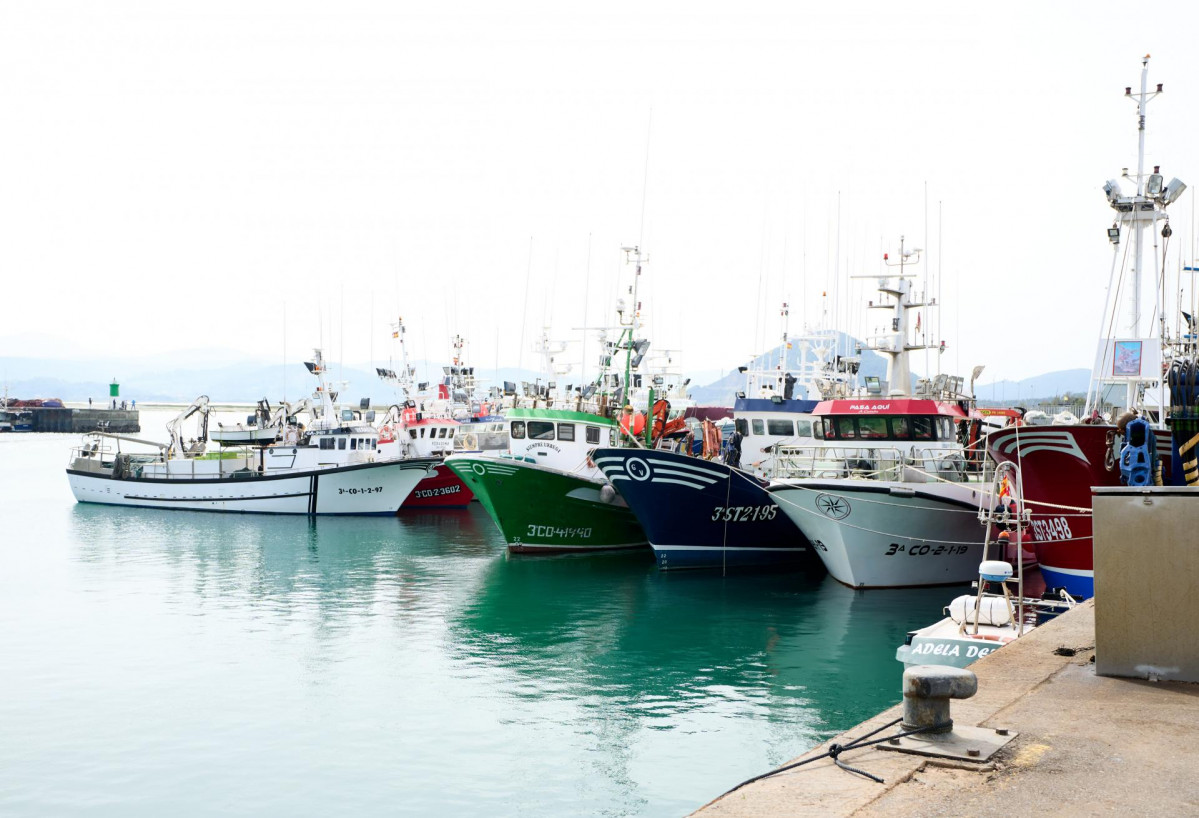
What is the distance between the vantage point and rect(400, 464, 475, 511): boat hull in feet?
136

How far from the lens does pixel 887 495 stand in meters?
19.5

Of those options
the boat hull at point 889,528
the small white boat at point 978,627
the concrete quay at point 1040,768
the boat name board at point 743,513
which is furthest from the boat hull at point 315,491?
the concrete quay at point 1040,768

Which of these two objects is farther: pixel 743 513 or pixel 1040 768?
pixel 743 513

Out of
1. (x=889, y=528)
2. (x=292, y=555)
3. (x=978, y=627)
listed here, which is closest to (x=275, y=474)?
(x=292, y=555)

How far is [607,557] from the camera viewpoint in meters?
27.3

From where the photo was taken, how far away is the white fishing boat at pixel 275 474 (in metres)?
38.5

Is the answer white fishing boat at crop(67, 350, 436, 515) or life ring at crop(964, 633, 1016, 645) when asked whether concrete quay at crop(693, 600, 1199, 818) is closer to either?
life ring at crop(964, 633, 1016, 645)

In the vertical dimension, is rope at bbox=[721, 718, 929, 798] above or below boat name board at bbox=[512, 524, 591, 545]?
above

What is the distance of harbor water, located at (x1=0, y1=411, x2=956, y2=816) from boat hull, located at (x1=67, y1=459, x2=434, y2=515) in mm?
11102

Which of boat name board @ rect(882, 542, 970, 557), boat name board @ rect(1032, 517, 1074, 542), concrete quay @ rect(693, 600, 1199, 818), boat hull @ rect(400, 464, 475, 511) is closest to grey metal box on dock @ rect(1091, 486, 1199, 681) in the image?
concrete quay @ rect(693, 600, 1199, 818)

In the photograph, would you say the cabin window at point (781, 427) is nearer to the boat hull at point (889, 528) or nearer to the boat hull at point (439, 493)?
the boat hull at point (889, 528)

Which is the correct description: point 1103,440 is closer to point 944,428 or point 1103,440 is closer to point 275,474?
point 944,428

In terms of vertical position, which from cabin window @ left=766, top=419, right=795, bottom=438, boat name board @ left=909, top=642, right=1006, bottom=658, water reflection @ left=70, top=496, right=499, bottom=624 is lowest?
water reflection @ left=70, top=496, right=499, bottom=624

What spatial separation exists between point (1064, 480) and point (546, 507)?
1385 centimetres
